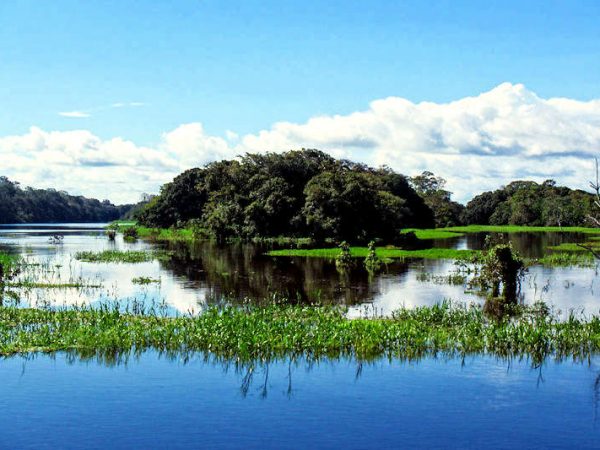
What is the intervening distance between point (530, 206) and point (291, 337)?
455 ft

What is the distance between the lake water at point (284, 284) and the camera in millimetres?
35812

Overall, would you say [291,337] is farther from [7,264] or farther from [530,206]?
[530,206]

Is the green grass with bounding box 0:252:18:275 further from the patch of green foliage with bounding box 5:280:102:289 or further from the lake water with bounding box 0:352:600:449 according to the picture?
the lake water with bounding box 0:352:600:449

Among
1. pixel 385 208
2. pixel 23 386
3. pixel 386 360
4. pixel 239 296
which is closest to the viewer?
pixel 23 386

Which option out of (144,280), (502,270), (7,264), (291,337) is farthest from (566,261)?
(7,264)

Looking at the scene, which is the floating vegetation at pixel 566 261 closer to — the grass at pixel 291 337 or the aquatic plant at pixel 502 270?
the aquatic plant at pixel 502 270

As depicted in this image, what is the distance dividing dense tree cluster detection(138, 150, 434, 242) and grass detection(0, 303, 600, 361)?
52.4m

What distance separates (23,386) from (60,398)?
165cm

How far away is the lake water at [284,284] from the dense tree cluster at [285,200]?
65.2 ft

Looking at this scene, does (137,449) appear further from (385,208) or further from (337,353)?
(385,208)

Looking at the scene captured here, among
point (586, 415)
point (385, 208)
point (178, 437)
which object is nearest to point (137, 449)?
point (178, 437)

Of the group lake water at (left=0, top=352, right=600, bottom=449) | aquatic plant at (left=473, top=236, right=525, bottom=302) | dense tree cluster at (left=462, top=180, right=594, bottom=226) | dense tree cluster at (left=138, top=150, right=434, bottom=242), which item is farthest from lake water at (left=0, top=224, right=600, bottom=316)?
dense tree cluster at (left=462, top=180, right=594, bottom=226)

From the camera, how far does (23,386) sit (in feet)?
65.9

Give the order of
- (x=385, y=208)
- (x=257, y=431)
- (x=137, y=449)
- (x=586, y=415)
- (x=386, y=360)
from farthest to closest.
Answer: (x=385, y=208) < (x=386, y=360) < (x=586, y=415) < (x=257, y=431) < (x=137, y=449)
